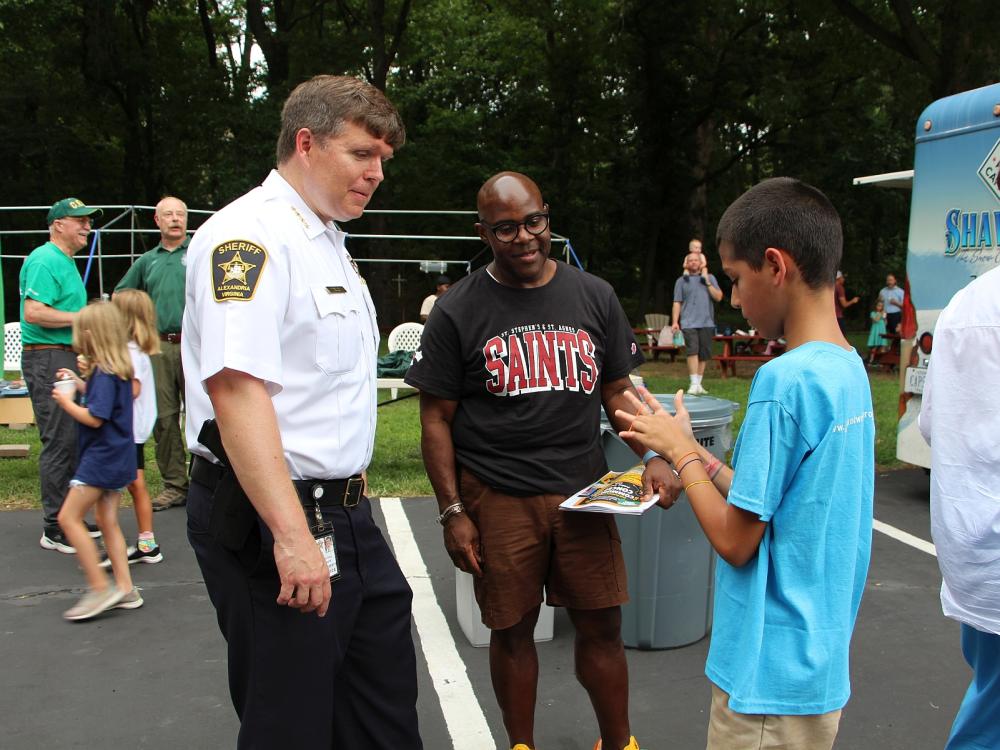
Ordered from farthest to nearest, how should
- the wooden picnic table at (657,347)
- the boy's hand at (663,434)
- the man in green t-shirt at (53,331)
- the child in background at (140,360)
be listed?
1. the wooden picnic table at (657,347)
2. the man in green t-shirt at (53,331)
3. the child in background at (140,360)
4. the boy's hand at (663,434)

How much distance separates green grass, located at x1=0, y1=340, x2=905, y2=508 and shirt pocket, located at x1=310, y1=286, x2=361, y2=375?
4.90 m

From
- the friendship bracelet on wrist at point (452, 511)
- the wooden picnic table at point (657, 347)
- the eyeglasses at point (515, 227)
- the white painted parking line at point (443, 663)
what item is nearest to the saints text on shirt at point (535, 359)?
the eyeglasses at point (515, 227)

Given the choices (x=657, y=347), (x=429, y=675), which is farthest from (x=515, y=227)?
(x=657, y=347)

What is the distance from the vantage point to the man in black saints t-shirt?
3.05 m

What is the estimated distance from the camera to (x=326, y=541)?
2.21 metres

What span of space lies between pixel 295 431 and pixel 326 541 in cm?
27

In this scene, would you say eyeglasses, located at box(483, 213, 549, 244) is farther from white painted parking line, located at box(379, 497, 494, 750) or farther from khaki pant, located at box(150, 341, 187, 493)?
khaki pant, located at box(150, 341, 187, 493)

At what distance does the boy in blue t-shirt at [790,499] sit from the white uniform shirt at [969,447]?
0.57 feet

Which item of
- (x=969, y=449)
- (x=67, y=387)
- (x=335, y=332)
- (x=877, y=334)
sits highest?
(x=335, y=332)

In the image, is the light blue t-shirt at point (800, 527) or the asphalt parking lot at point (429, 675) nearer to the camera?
the light blue t-shirt at point (800, 527)

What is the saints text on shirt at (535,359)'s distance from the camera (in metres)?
3.04

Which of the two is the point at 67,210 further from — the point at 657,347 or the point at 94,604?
the point at 657,347

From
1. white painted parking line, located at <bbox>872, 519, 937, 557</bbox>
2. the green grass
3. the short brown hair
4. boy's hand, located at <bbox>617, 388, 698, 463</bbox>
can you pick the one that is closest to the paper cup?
the green grass

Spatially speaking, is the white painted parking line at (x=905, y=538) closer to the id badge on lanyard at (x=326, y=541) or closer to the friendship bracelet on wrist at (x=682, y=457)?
the friendship bracelet on wrist at (x=682, y=457)
